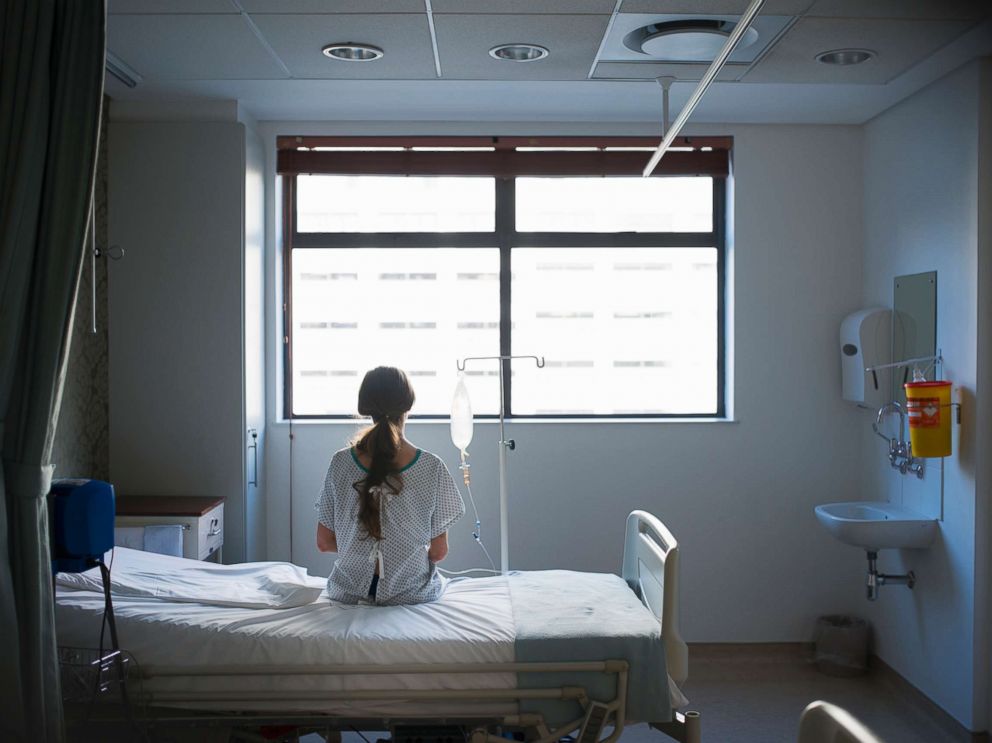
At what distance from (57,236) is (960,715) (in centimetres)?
358

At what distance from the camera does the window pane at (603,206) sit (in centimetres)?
489

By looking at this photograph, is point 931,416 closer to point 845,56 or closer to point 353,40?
point 845,56

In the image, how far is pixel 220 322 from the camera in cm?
443

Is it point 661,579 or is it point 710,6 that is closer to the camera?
point 661,579

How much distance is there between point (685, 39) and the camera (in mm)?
3400

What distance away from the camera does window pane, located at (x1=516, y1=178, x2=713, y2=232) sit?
4.89 metres

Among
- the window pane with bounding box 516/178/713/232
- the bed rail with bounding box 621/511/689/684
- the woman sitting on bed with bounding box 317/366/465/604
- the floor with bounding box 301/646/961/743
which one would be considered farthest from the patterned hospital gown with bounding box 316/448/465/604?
the window pane with bounding box 516/178/713/232

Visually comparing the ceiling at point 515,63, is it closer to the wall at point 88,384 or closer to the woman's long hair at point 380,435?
the wall at point 88,384

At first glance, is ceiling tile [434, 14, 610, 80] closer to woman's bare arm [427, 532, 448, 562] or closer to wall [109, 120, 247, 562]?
wall [109, 120, 247, 562]

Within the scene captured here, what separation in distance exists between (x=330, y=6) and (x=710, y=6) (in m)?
1.23

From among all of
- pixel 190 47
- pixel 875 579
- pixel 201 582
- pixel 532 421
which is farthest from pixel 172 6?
pixel 875 579

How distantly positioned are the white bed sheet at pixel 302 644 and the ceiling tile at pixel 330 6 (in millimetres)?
1913

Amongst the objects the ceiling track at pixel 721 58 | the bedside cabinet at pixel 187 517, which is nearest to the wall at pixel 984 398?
the ceiling track at pixel 721 58

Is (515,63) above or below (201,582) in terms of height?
above
